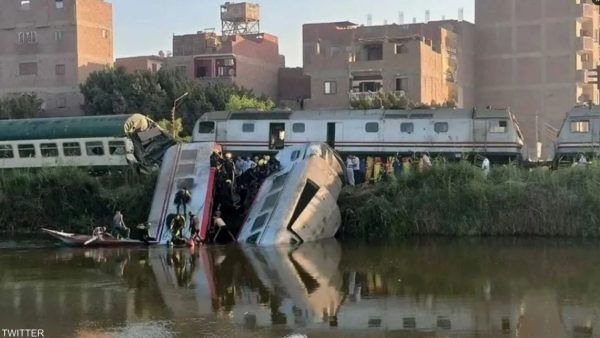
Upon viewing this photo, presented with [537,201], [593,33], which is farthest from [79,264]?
[593,33]

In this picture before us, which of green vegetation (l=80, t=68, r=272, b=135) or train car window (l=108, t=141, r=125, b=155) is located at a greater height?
green vegetation (l=80, t=68, r=272, b=135)

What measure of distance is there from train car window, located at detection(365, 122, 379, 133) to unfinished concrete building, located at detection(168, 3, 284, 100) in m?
34.8

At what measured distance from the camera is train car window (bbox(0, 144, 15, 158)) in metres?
32.8

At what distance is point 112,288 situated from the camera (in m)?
15.6

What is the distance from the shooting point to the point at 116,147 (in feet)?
103

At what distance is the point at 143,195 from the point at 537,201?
13888 millimetres

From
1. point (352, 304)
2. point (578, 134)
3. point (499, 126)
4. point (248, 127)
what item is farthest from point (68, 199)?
point (578, 134)

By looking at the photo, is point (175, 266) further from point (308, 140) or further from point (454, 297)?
point (308, 140)

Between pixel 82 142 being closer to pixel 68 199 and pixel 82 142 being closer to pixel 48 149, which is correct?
pixel 48 149

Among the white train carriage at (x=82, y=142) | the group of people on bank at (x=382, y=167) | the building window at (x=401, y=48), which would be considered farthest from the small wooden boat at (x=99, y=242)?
the building window at (x=401, y=48)

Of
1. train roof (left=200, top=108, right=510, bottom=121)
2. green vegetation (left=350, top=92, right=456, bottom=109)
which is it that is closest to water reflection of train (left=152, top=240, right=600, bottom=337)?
train roof (left=200, top=108, right=510, bottom=121)

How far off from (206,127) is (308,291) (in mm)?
20802

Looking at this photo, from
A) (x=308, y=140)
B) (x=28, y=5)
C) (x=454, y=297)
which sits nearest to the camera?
(x=454, y=297)

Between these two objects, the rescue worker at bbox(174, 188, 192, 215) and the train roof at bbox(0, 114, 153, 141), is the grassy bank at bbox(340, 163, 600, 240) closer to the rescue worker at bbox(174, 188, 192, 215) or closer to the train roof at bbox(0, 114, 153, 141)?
the rescue worker at bbox(174, 188, 192, 215)
